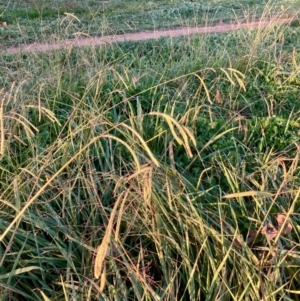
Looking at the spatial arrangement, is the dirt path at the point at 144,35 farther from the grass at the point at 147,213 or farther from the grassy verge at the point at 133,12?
the grass at the point at 147,213

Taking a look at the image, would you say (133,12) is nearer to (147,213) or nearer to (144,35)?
(144,35)

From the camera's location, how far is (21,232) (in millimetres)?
1870

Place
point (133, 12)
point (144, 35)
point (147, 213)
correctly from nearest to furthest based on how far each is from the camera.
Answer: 1. point (147, 213)
2. point (144, 35)
3. point (133, 12)

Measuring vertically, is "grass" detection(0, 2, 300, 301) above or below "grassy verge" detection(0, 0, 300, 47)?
above

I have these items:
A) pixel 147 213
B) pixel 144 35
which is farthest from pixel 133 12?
pixel 147 213

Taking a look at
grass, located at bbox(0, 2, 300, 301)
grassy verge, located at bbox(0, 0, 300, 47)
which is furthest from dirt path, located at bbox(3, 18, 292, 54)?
grass, located at bbox(0, 2, 300, 301)

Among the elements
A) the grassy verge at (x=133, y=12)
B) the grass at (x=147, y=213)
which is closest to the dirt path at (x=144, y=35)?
the grassy verge at (x=133, y=12)

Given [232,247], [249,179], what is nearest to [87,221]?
[232,247]

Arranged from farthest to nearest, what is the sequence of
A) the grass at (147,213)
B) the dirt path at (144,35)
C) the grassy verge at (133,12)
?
the grassy verge at (133,12) < the dirt path at (144,35) < the grass at (147,213)

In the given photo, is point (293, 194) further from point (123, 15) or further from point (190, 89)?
point (123, 15)

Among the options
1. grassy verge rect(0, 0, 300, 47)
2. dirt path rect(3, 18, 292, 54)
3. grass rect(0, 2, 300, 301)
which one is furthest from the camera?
grassy verge rect(0, 0, 300, 47)

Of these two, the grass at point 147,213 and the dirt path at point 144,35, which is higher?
the grass at point 147,213

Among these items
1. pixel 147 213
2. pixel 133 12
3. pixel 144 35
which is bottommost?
pixel 133 12

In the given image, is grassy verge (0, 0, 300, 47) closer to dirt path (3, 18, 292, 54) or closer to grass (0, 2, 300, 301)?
dirt path (3, 18, 292, 54)
